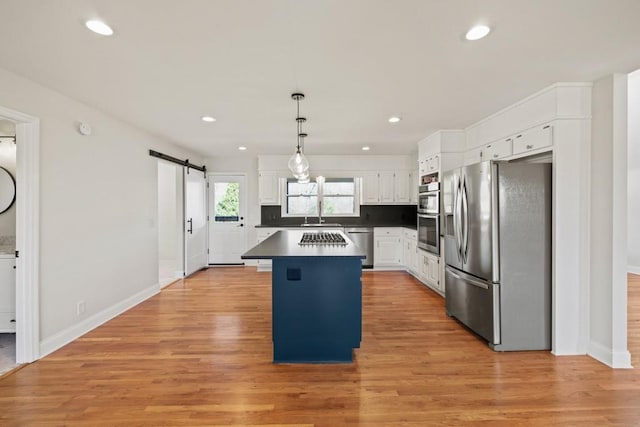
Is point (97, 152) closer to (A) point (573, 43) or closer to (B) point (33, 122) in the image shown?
(B) point (33, 122)

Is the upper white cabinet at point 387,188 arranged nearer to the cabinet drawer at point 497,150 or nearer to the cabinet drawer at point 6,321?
the cabinet drawer at point 497,150

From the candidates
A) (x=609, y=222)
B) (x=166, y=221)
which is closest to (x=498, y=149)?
(x=609, y=222)

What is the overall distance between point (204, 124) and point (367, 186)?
355 cm

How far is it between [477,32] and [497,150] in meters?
1.99

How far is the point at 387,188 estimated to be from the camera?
21.2ft

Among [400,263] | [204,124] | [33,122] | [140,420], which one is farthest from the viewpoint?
[400,263]

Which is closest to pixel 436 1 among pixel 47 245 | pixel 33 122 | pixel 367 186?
pixel 33 122

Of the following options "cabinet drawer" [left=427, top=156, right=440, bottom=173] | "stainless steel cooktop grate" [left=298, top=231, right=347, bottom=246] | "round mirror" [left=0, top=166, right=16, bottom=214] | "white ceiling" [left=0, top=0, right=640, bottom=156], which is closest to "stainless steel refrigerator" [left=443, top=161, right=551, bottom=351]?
"white ceiling" [left=0, top=0, right=640, bottom=156]

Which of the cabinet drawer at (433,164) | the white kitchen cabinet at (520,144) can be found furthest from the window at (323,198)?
the white kitchen cabinet at (520,144)

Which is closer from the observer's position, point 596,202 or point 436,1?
point 436,1

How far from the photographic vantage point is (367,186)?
6.45 metres

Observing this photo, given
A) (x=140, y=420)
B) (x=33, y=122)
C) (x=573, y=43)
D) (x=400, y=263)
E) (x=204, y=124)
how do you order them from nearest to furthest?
1. (x=140, y=420)
2. (x=573, y=43)
3. (x=33, y=122)
4. (x=204, y=124)
5. (x=400, y=263)

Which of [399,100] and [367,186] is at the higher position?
[399,100]

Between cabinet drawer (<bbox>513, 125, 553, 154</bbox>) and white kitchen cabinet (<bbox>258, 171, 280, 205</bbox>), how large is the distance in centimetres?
440
